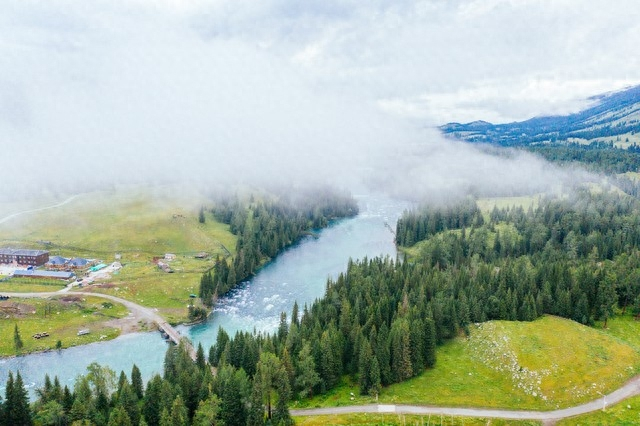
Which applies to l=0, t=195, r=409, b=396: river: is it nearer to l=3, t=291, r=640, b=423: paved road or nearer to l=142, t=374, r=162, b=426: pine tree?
l=142, t=374, r=162, b=426: pine tree

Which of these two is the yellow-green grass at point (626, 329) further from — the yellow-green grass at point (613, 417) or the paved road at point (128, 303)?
the paved road at point (128, 303)

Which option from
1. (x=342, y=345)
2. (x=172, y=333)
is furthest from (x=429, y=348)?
(x=172, y=333)

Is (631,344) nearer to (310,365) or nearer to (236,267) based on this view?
(310,365)

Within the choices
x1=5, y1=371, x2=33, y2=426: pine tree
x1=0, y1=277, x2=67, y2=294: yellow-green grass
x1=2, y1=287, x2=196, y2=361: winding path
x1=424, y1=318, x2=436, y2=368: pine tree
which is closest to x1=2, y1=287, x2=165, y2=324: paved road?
Answer: x1=2, y1=287, x2=196, y2=361: winding path

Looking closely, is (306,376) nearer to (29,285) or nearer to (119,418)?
(119,418)

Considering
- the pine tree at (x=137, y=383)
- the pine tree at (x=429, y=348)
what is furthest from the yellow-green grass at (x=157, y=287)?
the pine tree at (x=429, y=348)

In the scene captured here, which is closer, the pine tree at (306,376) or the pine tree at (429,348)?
the pine tree at (306,376)

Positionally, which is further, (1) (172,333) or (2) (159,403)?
(1) (172,333)
